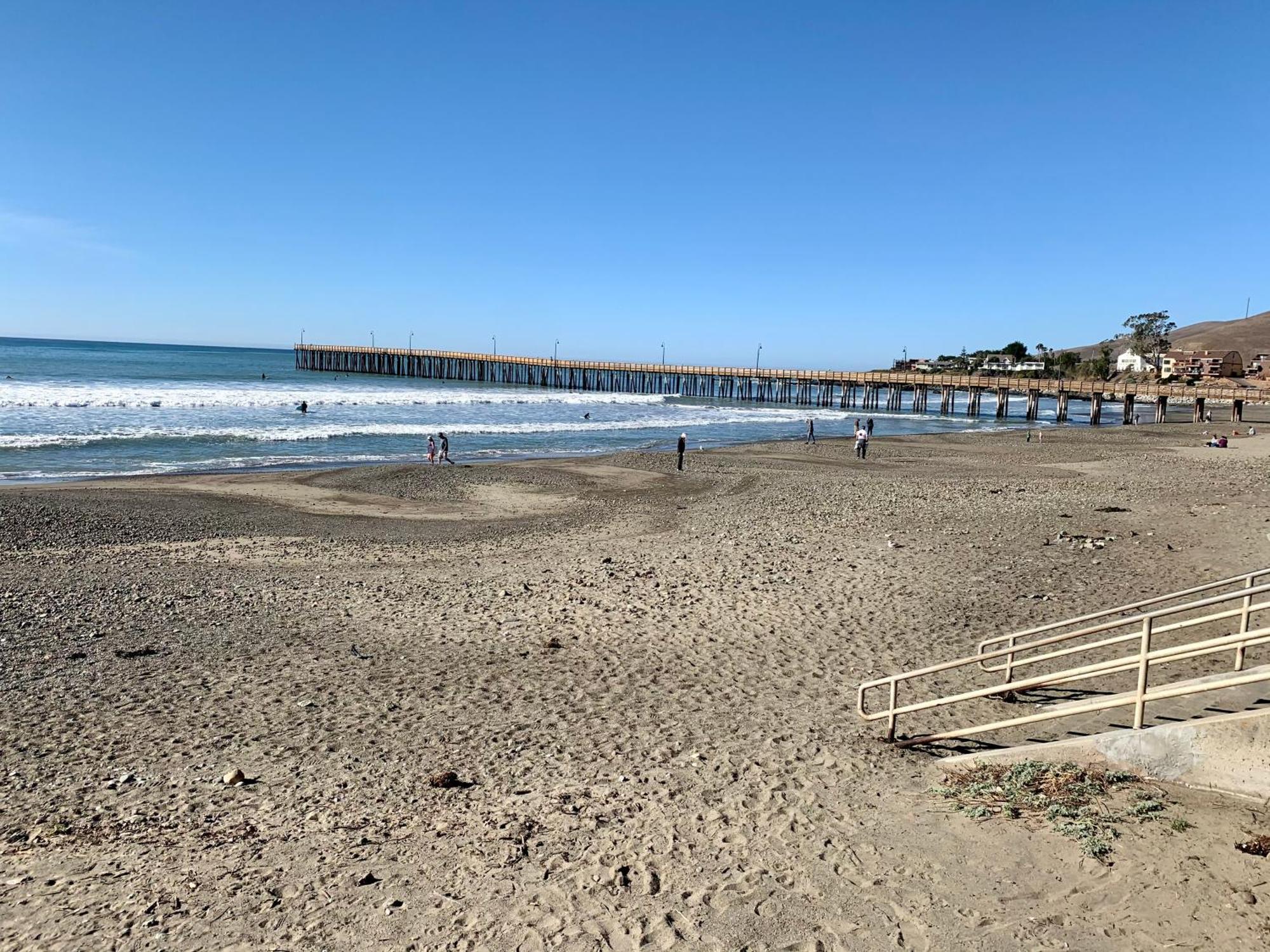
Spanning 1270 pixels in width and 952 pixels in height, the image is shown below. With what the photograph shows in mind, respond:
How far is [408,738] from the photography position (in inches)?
282

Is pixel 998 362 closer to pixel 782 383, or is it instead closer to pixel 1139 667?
pixel 782 383

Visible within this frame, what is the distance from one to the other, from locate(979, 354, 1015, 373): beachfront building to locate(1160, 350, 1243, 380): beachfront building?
26085mm

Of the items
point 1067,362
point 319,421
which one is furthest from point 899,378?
point 1067,362

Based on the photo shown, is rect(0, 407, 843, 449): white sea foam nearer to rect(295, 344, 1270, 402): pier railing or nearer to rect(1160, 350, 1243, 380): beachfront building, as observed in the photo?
rect(295, 344, 1270, 402): pier railing

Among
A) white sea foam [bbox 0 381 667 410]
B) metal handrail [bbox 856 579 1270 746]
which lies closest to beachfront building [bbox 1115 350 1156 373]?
white sea foam [bbox 0 381 667 410]

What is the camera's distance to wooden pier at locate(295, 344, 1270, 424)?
62188 millimetres

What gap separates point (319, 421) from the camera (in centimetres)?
4341

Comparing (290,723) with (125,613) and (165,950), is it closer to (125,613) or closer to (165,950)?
(165,950)

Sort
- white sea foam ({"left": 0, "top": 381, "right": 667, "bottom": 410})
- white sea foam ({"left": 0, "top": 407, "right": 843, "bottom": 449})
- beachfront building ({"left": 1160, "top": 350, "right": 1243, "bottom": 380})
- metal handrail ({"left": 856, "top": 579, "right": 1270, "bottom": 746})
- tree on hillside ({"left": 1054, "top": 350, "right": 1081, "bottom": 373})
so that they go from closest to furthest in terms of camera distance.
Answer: metal handrail ({"left": 856, "top": 579, "right": 1270, "bottom": 746}), white sea foam ({"left": 0, "top": 407, "right": 843, "bottom": 449}), white sea foam ({"left": 0, "top": 381, "right": 667, "bottom": 410}), beachfront building ({"left": 1160, "top": 350, "right": 1243, "bottom": 380}), tree on hillside ({"left": 1054, "top": 350, "right": 1081, "bottom": 373})

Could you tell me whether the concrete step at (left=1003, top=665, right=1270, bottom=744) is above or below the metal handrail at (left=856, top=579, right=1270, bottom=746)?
below

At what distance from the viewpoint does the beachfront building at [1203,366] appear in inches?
4363

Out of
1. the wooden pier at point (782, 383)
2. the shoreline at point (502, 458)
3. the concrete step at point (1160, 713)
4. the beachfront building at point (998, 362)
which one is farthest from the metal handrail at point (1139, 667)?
the beachfront building at point (998, 362)

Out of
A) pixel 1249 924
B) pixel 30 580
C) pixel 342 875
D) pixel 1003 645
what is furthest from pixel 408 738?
pixel 30 580

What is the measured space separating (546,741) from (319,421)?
3988 cm
